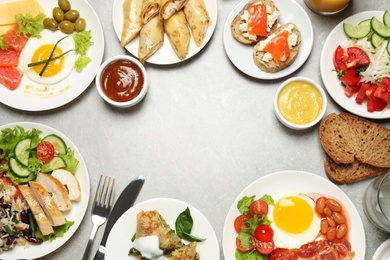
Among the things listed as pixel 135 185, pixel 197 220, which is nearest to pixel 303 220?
pixel 197 220

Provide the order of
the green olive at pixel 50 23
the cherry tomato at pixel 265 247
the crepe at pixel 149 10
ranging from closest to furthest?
the cherry tomato at pixel 265 247
the crepe at pixel 149 10
the green olive at pixel 50 23

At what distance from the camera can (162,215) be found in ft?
12.0

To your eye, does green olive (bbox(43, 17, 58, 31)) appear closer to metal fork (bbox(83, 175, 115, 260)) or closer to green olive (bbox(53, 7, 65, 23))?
green olive (bbox(53, 7, 65, 23))

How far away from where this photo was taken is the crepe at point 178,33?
146 inches

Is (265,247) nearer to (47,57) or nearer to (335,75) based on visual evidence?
(335,75)

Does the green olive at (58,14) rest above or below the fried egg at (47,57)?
above

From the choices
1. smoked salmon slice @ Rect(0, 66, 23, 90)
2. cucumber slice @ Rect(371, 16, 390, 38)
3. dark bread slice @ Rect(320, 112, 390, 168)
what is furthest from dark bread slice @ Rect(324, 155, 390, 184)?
smoked salmon slice @ Rect(0, 66, 23, 90)

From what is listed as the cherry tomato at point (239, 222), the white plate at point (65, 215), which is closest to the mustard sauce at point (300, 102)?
the cherry tomato at point (239, 222)

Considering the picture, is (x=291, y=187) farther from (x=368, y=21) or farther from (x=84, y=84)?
(x=84, y=84)

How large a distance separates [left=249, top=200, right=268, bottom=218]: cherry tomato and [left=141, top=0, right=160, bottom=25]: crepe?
1.39 metres

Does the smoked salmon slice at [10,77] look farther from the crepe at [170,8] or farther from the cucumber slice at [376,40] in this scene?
the cucumber slice at [376,40]

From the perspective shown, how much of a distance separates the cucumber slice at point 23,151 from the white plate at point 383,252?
232cm

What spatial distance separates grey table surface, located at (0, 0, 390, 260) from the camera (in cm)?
381

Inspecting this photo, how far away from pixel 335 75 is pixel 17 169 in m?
2.18
